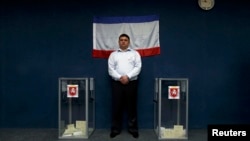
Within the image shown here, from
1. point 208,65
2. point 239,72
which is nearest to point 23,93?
point 208,65

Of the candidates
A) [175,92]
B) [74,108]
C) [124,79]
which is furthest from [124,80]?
[74,108]

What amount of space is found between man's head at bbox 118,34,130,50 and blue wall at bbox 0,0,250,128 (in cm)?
53

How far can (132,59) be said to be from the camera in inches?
187

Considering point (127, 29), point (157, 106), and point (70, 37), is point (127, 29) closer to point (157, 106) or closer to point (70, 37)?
point (70, 37)

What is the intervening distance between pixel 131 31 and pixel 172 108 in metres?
1.29

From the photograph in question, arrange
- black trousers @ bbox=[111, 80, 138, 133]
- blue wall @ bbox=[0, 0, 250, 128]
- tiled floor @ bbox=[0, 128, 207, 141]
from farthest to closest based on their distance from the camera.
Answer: blue wall @ bbox=[0, 0, 250, 128] → black trousers @ bbox=[111, 80, 138, 133] → tiled floor @ bbox=[0, 128, 207, 141]

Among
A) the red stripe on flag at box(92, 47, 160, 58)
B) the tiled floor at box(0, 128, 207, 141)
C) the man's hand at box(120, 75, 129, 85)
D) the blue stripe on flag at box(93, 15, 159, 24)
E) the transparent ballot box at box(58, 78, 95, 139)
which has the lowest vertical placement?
the tiled floor at box(0, 128, 207, 141)

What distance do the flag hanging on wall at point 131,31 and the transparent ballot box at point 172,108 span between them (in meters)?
0.64

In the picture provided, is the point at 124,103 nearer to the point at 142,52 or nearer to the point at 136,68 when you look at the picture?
the point at 136,68

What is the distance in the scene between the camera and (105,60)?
5.21m

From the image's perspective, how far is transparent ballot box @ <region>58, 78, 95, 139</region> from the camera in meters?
4.67

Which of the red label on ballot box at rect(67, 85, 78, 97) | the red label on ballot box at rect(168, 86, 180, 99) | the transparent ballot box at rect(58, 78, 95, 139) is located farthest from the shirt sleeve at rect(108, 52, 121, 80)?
the red label on ballot box at rect(168, 86, 180, 99)

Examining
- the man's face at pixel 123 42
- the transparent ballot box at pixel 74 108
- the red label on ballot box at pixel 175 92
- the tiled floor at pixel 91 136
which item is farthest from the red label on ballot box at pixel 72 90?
the red label on ballot box at pixel 175 92

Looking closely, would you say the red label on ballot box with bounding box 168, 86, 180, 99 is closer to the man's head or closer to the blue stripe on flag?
the man's head
